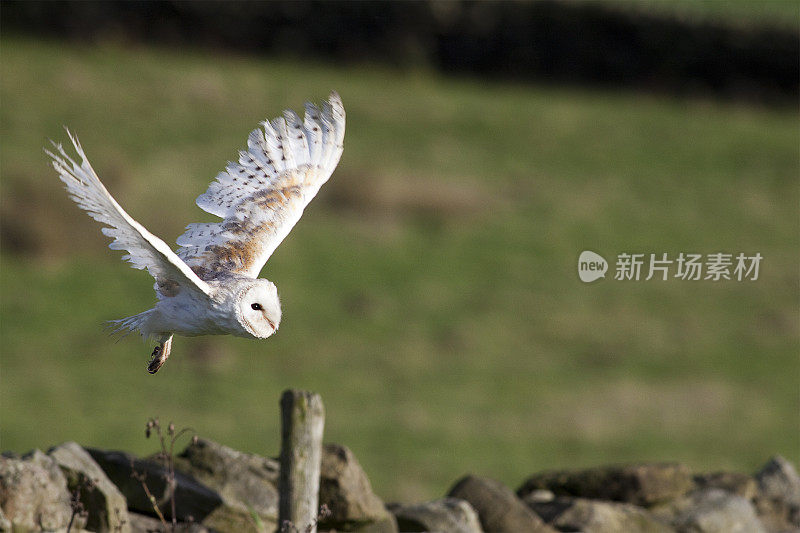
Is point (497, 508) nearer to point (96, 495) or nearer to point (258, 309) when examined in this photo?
point (96, 495)

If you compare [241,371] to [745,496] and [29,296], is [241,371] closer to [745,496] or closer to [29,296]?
[29,296]

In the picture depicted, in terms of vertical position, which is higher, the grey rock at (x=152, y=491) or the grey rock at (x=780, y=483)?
the grey rock at (x=780, y=483)

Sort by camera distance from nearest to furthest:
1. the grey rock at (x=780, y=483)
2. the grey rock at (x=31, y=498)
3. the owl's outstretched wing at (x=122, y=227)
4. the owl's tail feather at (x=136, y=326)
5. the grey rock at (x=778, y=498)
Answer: the owl's outstretched wing at (x=122, y=227), the owl's tail feather at (x=136, y=326), the grey rock at (x=31, y=498), the grey rock at (x=778, y=498), the grey rock at (x=780, y=483)

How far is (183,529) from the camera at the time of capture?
9.47 m

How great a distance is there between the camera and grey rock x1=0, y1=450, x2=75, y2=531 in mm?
8820

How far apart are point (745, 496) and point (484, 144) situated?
882 inches

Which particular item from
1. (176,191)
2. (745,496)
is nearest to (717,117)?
(176,191)

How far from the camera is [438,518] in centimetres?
1090

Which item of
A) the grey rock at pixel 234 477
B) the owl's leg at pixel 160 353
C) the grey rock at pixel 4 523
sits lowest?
the grey rock at pixel 4 523

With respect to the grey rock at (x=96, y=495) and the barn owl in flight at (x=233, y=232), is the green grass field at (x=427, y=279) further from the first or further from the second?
the barn owl in flight at (x=233, y=232)

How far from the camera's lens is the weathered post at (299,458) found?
991 cm

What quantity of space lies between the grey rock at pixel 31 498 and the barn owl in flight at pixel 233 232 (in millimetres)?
1658

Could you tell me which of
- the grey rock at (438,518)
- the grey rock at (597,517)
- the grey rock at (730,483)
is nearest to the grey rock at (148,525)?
the grey rock at (438,518)

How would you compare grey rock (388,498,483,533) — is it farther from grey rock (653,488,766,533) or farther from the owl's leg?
the owl's leg
